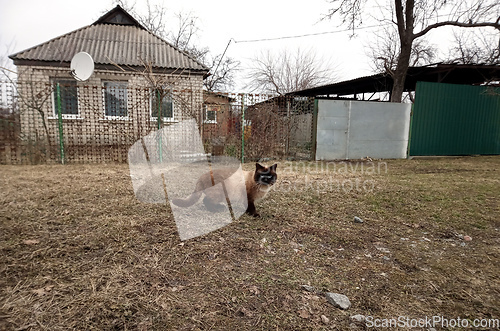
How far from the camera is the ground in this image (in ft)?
5.20

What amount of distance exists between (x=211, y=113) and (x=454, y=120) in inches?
406

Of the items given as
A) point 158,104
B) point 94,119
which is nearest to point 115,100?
point 94,119

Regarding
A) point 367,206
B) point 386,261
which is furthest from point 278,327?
point 367,206

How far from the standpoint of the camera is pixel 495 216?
3.54m

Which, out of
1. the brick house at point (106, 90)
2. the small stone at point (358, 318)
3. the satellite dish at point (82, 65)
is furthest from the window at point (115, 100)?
the small stone at point (358, 318)

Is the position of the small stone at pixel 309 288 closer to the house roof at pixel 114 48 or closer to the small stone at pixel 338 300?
the small stone at pixel 338 300

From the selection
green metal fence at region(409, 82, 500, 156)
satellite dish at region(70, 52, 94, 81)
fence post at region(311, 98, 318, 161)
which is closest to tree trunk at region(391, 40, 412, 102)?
green metal fence at region(409, 82, 500, 156)

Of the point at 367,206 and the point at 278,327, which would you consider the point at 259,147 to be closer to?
the point at 367,206

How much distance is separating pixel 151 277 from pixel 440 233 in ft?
10.2

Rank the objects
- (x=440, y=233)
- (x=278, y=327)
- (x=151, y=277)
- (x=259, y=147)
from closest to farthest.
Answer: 1. (x=278, y=327)
2. (x=151, y=277)
3. (x=440, y=233)
4. (x=259, y=147)

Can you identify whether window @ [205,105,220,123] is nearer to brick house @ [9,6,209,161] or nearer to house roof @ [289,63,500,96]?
brick house @ [9,6,209,161]

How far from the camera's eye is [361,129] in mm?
9641

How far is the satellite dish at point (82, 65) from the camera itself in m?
8.74

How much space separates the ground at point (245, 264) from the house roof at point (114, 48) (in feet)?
29.7
